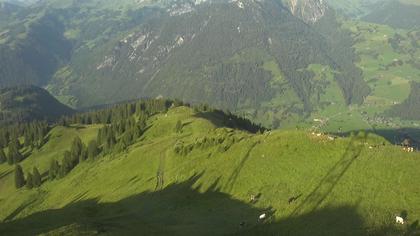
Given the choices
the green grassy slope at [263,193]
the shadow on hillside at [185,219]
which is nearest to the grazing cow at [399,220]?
the green grassy slope at [263,193]

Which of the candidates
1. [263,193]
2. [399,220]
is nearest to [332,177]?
[263,193]

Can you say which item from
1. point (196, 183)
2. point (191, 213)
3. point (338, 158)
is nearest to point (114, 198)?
point (196, 183)

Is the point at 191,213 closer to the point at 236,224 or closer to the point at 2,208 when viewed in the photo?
the point at 236,224

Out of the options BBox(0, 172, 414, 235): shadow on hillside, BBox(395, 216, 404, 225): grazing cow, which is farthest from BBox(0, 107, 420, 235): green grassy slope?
BBox(395, 216, 404, 225): grazing cow

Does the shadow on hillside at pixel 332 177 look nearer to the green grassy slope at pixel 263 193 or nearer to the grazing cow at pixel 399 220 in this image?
the green grassy slope at pixel 263 193

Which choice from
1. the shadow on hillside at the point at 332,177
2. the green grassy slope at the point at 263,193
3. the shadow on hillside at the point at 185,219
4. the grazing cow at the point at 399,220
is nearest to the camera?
the grazing cow at the point at 399,220

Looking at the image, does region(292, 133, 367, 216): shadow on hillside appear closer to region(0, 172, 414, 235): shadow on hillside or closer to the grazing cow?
region(0, 172, 414, 235): shadow on hillside
